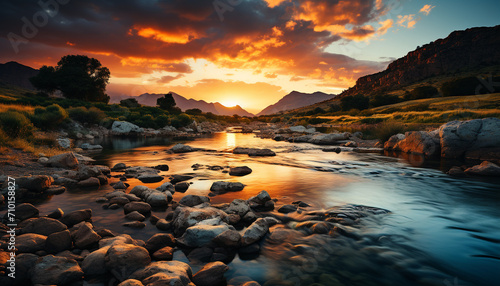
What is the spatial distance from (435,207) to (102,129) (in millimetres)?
45655

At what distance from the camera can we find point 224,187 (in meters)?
9.77

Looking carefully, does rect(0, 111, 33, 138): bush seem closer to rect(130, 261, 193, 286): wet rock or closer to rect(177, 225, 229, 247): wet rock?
rect(177, 225, 229, 247): wet rock

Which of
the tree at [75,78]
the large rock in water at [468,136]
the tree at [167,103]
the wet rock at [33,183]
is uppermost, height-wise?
the tree at [75,78]

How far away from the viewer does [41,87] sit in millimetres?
64312

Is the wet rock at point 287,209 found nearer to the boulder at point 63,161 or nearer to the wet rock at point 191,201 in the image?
the wet rock at point 191,201

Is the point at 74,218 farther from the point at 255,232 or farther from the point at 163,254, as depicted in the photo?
the point at 255,232

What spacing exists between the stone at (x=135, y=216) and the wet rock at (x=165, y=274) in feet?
8.64

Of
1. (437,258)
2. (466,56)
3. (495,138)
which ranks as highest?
(466,56)

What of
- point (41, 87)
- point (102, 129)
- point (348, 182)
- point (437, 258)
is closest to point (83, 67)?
point (41, 87)

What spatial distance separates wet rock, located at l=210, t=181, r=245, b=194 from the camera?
9586 millimetres

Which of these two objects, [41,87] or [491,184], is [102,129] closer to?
[41,87]

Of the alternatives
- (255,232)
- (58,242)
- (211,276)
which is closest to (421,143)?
(255,232)

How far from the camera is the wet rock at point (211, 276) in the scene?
4012 mm

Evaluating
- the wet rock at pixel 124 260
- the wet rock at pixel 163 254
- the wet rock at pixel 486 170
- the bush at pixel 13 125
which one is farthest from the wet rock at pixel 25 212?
the wet rock at pixel 486 170
